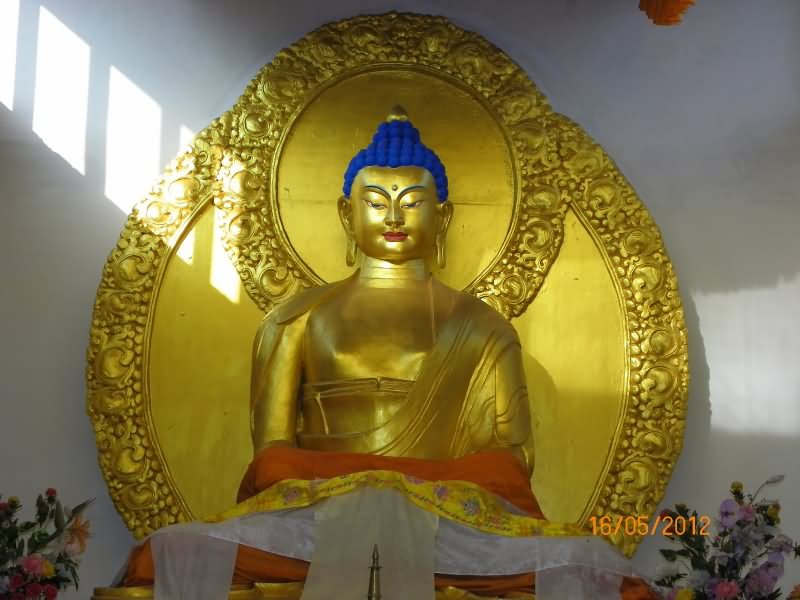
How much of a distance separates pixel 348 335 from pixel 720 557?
6.02 feet

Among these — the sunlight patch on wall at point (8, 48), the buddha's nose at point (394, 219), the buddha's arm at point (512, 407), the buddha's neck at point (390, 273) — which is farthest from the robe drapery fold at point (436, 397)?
the sunlight patch on wall at point (8, 48)

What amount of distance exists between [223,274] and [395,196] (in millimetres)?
716

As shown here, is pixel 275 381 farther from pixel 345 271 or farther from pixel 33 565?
pixel 33 565

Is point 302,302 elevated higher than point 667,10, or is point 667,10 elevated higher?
point 667,10

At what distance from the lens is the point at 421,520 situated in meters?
4.23

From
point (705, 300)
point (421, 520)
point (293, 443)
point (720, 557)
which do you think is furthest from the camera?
point (705, 300)

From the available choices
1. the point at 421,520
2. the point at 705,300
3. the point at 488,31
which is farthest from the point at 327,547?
the point at 488,31

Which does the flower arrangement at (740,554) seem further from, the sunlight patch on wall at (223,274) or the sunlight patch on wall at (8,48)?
the sunlight patch on wall at (8,48)

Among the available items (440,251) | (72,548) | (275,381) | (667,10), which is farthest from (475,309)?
(72,548)

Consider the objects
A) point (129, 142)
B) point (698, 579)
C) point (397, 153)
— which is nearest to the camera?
point (698, 579)

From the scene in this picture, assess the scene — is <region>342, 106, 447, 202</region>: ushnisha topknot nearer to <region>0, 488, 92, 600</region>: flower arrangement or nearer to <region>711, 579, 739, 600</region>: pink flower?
<region>0, 488, 92, 600</region>: flower arrangement

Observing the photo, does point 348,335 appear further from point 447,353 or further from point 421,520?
point 421,520

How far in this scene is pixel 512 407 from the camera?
5230 millimetres

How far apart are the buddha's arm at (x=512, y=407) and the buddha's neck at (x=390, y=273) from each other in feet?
1.56
